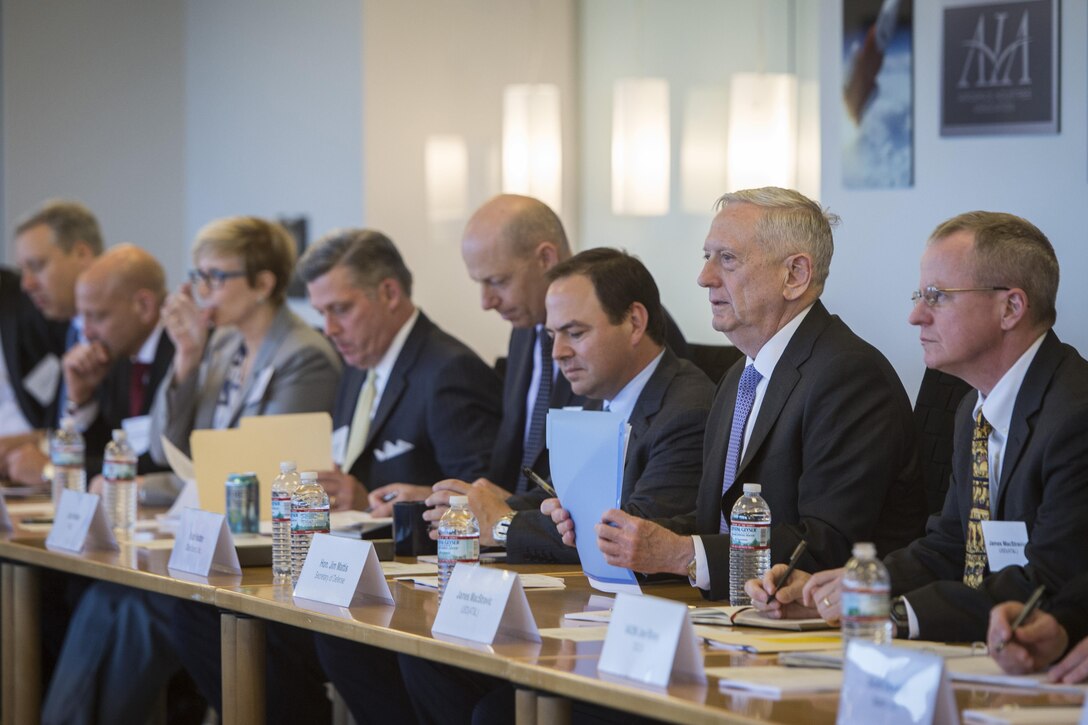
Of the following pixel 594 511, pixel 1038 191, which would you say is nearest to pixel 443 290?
pixel 1038 191

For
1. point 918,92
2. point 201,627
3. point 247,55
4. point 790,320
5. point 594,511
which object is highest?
point 247,55

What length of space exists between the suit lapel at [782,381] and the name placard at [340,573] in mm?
747

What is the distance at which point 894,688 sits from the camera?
1.95 m

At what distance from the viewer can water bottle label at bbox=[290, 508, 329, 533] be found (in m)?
3.30

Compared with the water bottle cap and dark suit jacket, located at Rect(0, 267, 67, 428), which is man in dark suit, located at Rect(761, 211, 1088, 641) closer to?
the water bottle cap

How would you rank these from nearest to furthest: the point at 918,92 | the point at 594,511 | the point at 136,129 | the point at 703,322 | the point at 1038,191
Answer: the point at 594,511 → the point at 1038,191 → the point at 918,92 → the point at 703,322 → the point at 136,129

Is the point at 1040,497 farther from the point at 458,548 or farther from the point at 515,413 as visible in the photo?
the point at 515,413

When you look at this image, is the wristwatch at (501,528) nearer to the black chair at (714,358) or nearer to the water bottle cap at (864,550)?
the black chair at (714,358)

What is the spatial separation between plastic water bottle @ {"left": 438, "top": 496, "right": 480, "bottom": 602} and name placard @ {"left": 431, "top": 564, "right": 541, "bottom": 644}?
10.4 inches

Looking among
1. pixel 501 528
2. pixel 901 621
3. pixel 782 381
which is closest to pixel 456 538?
pixel 501 528

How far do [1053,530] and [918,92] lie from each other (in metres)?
2.01

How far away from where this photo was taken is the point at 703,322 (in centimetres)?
567

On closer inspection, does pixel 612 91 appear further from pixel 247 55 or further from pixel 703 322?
pixel 247 55

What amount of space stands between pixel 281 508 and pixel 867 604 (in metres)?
1.56
